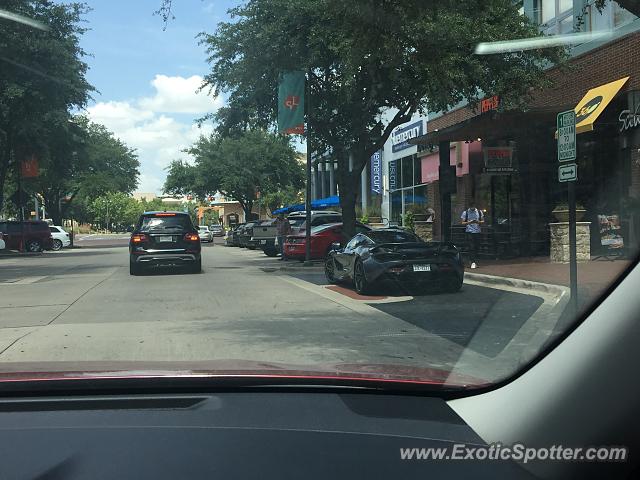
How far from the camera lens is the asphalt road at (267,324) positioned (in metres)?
6.94

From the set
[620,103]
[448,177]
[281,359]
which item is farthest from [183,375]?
[448,177]

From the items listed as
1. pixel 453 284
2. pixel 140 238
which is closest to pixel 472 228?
pixel 453 284

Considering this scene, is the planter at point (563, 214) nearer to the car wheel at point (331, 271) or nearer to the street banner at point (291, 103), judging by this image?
the car wheel at point (331, 271)

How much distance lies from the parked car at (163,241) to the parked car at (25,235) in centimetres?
2024

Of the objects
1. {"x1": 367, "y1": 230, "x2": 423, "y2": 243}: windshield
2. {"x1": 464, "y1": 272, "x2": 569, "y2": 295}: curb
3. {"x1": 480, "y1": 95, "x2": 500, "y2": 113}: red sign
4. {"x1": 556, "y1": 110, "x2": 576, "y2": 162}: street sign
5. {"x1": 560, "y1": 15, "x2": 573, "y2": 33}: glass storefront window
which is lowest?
{"x1": 464, "y1": 272, "x2": 569, "y2": 295}: curb

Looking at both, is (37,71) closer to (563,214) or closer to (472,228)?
(472,228)

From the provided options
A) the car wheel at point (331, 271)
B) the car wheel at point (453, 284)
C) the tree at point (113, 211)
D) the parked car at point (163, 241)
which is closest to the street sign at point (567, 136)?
the car wheel at point (453, 284)

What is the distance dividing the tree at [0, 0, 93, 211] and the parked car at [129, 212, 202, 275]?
9.51m

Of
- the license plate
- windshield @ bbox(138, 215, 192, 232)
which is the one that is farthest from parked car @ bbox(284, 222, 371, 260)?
the license plate

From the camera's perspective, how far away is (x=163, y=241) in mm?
17969

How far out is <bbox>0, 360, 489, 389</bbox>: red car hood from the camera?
2992 mm

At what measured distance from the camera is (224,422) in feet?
8.25

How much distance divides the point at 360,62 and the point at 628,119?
25.1 feet

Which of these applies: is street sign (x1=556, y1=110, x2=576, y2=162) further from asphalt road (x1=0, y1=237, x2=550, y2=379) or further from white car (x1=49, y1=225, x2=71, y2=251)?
white car (x1=49, y1=225, x2=71, y2=251)
